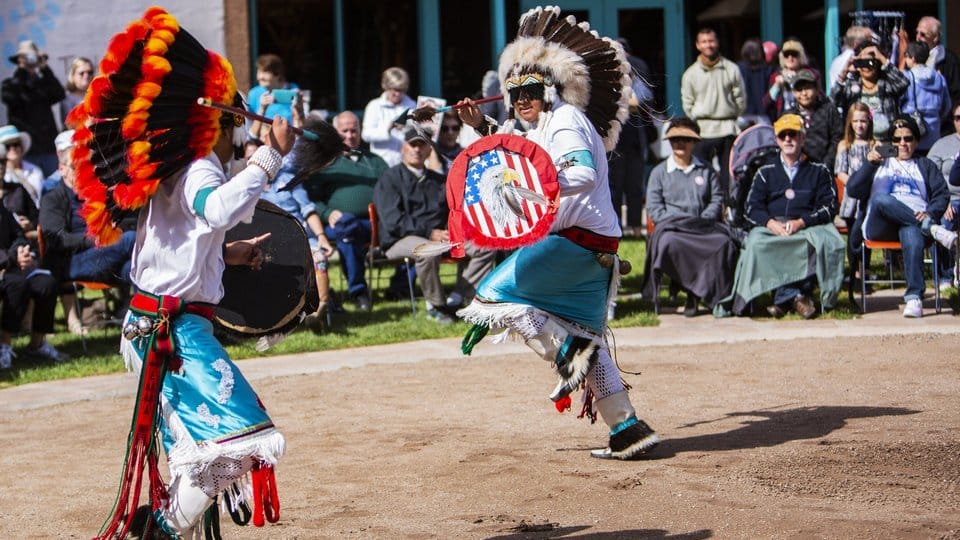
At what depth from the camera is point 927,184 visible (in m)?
11.4

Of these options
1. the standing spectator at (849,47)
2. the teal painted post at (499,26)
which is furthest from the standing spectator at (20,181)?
the standing spectator at (849,47)

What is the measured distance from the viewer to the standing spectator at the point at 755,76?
1475 cm

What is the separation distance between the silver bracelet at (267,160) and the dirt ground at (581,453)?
1597 millimetres

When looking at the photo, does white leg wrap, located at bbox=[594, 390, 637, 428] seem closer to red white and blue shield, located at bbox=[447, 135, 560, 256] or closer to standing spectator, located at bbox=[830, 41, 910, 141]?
red white and blue shield, located at bbox=[447, 135, 560, 256]

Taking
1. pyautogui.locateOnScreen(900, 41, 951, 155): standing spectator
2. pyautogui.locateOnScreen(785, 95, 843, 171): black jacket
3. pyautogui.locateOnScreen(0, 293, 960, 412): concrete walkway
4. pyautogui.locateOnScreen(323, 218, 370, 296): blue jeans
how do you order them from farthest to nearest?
pyautogui.locateOnScreen(900, 41, 951, 155): standing spectator < pyautogui.locateOnScreen(785, 95, 843, 171): black jacket < pyautogui.locateOnScreen(323, 218, 370, 296): blue jeans < pyautogui.locateOnScreen(0, 293, 960, 412): concrete walkway

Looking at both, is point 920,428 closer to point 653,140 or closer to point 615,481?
point 615,481

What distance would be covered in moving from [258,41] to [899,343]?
8.95m

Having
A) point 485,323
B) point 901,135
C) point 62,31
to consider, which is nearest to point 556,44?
point 485,323

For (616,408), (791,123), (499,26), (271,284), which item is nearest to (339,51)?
(499,26)

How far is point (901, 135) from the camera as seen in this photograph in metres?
11.4

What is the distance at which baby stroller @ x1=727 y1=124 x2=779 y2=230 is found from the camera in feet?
38.7

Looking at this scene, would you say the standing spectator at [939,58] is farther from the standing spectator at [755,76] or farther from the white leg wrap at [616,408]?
the white leg wrap at [616,408]

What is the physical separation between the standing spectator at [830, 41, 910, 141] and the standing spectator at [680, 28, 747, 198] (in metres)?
1.12

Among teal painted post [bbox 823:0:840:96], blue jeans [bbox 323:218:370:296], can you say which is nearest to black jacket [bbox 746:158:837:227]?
blue jeans [bbox 323:218:370:296]
